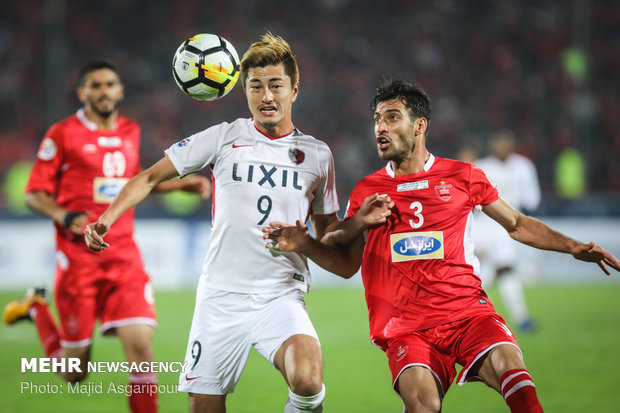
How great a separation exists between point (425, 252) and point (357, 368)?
4.02 metres

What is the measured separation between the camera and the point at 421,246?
13.6 feet

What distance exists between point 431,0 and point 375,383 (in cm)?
1662

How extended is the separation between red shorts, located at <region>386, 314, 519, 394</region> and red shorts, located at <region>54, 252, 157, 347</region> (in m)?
2.24

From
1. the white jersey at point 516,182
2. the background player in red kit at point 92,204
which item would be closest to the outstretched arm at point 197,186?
the background player in red kit at point 92,204

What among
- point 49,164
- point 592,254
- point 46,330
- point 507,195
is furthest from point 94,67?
point 507,195

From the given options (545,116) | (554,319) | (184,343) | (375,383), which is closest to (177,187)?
(375,383)

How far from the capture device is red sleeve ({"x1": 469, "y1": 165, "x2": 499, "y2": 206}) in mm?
4285

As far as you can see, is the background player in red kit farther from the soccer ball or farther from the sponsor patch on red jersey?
the sponsor patch on red jersey

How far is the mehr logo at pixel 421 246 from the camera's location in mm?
4148

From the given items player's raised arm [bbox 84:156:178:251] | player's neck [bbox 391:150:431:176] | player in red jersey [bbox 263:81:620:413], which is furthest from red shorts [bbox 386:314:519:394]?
player's raised arm [bbox 84:156:178:251]

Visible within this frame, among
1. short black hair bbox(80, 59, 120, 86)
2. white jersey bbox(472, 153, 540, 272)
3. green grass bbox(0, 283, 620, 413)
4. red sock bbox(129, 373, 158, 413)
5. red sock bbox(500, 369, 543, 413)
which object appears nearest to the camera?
red sock bbox(500, 369, 543, 413)

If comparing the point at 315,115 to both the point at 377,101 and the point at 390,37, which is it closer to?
the point at 390,37

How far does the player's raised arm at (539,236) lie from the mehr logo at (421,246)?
1.39 ft

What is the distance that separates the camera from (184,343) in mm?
9148
